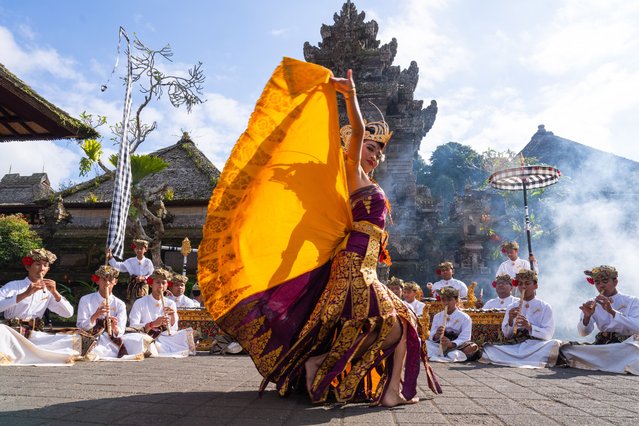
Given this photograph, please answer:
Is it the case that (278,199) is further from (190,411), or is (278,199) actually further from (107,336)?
(107,336)

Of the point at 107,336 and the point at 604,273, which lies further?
the point at 107,336

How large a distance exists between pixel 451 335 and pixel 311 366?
15.7 ft

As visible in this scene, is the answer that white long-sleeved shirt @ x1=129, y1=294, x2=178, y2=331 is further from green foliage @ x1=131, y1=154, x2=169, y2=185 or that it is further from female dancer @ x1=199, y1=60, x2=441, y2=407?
green foliage @ x1=131, y1=154, x2=169, y2=185

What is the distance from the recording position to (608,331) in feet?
20.7

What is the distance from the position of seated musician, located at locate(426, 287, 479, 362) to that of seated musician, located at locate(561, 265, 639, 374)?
1.35 meters

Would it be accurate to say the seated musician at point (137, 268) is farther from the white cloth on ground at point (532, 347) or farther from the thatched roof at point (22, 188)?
the thatched roof at point (22, 188)

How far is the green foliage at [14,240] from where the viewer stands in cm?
1650

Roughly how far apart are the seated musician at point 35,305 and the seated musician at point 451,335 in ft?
17.1

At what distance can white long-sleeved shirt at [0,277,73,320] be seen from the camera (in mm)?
5887

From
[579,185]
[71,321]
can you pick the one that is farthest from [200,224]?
[579,185]

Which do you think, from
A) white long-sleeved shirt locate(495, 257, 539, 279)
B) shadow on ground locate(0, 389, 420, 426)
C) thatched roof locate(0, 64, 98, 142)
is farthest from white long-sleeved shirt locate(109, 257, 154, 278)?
white long-sleeved shirt locate(495, 257, 539, 279)

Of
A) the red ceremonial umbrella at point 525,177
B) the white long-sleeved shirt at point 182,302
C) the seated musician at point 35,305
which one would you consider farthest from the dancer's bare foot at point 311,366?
the red ceremonial umbrella at point 525,177

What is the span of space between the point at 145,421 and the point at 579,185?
90.7 feet

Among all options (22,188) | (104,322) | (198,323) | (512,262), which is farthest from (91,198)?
(22,188)
